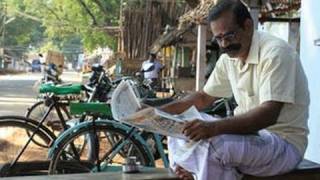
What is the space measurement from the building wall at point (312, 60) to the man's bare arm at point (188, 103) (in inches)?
73.2

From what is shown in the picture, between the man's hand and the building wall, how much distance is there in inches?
99.1

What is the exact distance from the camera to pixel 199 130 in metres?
2.54

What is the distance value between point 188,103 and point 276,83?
0.73 meters

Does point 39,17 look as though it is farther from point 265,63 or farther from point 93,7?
point 265,63

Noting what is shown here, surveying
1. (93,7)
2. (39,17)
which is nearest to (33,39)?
(39,17)

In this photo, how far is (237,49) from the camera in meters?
2.78

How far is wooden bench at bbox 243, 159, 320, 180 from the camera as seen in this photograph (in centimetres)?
282

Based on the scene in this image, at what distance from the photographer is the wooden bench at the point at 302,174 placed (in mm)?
2822

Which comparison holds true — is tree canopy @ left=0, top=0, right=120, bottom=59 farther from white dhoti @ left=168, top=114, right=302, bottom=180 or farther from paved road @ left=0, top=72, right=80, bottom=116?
white dhoti @ left=168, top=114, right=302, bottom=180

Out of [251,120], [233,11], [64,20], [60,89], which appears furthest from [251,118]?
[64,20]

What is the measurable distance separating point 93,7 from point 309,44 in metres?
32.3

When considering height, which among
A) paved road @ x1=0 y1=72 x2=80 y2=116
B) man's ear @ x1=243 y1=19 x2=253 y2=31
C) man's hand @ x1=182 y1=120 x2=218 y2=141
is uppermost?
man's ear @ x1=243 y1=19 x2=253 y2=31

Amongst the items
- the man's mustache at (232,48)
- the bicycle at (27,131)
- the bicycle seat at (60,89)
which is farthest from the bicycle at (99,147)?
the man's mustache at (232,48)

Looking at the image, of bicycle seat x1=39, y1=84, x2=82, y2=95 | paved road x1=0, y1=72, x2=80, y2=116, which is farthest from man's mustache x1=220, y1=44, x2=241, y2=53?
paved road x1=0, y1=72, x2=80, y2=116
